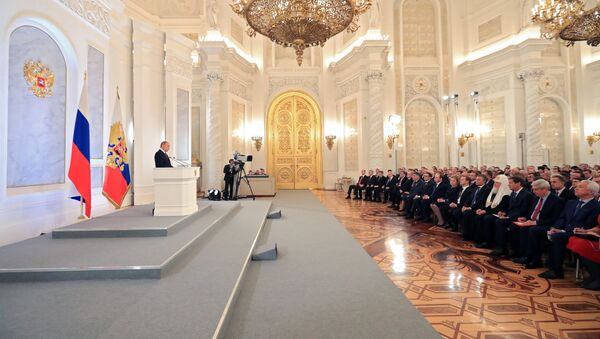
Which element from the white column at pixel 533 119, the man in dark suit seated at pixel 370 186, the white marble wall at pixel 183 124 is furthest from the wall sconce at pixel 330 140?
the white column at pixel 533 119

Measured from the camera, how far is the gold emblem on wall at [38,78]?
4.04 metres

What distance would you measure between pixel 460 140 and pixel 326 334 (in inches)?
468

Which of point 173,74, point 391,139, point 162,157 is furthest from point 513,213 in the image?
point 391,139

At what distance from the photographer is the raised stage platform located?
1895mm

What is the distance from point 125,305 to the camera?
6.89ft

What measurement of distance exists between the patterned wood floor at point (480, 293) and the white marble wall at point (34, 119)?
4.65 metres

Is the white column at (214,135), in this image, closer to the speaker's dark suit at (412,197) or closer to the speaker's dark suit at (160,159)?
the speaker's dark suit at (160,159)

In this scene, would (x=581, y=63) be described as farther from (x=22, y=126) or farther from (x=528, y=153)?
(x=22, y=126)

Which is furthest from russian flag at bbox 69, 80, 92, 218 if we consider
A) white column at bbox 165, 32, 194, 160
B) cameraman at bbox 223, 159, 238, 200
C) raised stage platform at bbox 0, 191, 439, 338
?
cameraman at bbox 223, 159, 238, 200

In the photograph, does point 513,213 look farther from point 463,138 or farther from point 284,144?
point 284,144

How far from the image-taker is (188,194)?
480cm

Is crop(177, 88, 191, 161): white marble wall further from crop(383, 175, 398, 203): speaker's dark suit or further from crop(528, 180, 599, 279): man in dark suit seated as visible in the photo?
crop(528, 180, 599, 279): man in dark suit seated

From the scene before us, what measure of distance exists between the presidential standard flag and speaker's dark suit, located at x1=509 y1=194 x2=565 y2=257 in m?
5.72

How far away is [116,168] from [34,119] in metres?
1.23
